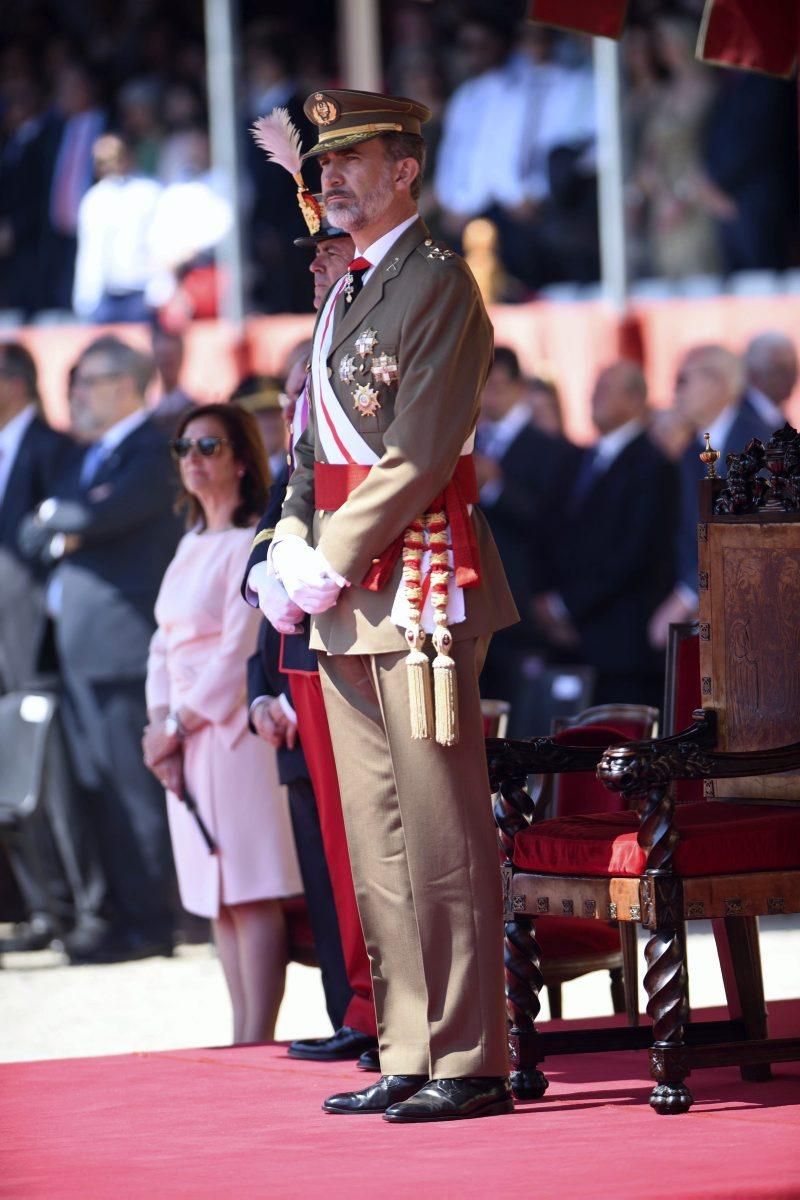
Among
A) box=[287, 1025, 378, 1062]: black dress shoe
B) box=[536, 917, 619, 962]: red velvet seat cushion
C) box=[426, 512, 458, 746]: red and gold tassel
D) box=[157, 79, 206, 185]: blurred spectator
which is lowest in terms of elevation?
box=[287, 1025, 378, 1062]: black dress shoe

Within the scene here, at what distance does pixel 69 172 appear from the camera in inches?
449

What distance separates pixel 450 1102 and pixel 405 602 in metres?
0.80

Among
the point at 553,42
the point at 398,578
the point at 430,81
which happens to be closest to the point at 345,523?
the point at 398,578

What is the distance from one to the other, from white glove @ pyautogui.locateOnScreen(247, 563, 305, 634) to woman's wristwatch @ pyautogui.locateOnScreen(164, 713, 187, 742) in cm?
161

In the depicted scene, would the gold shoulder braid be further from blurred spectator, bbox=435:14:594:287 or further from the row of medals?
blurred spectator, bbox=435:14:594:287

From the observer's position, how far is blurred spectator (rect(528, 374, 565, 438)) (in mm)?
9438

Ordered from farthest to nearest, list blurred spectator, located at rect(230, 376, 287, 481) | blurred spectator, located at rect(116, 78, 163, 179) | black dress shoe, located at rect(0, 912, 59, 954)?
blurred spectator, located at rect(116, 78, 163, 179)
black dress shoe, located at rect(0, 912, 59, 954)
blurred spectator, located at rect(230, 376, 287, 481)

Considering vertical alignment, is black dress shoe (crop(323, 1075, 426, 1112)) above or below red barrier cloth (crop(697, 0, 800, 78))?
below

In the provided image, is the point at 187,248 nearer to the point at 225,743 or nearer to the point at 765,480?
the point at 225,743

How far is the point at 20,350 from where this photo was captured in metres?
9.62

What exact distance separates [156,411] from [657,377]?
2.01 m

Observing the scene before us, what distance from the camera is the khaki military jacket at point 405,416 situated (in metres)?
3.72

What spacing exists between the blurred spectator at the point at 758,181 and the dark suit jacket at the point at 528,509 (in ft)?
3.34

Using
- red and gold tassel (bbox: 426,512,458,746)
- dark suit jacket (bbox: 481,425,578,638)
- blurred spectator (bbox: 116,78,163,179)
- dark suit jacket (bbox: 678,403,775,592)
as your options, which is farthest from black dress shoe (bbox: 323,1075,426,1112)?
blurred spectator (bbox: 116,78,163,179)
